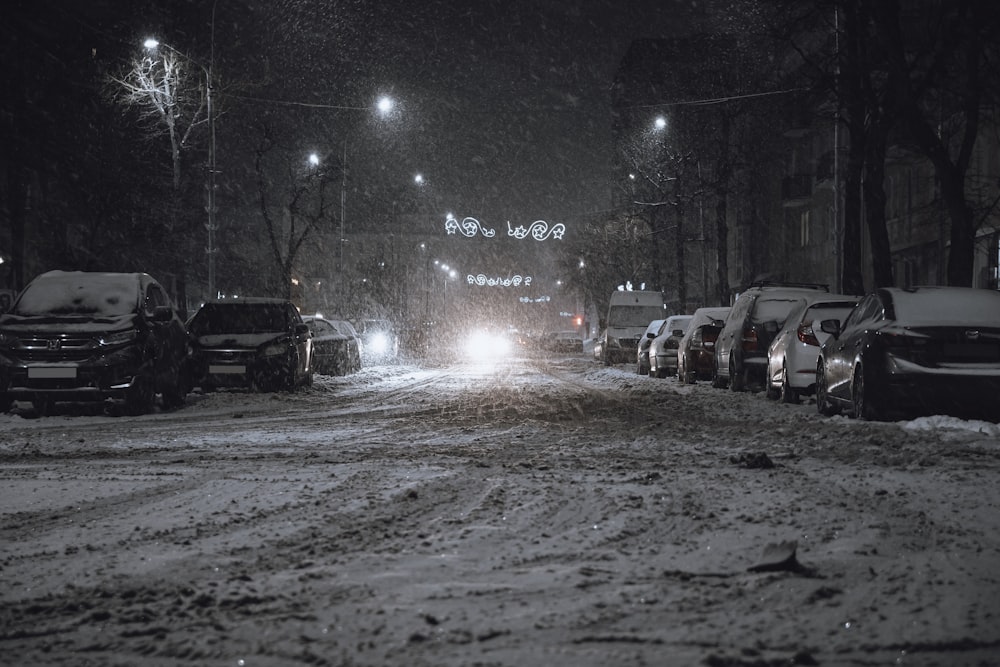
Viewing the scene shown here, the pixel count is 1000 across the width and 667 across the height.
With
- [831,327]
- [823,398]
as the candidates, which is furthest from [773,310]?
[831,327]

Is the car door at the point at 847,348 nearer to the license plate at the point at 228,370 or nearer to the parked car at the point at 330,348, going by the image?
the license plate at the point at 228,370

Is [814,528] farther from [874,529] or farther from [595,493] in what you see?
[595,493]

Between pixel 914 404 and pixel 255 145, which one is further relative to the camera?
pixel 255 145

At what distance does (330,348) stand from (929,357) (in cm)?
1645

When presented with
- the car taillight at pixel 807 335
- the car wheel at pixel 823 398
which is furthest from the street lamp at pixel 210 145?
the car wheel at pixel 823 398

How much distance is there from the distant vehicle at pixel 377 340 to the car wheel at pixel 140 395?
23.9 m

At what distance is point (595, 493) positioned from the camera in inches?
285

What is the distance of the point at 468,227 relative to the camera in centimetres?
5047

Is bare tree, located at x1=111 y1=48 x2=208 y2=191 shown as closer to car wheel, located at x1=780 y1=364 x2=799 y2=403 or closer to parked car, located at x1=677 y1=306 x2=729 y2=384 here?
parked car, located at x1=677 y1=306 x2=729 y2=384

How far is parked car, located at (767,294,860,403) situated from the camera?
51.0 ft

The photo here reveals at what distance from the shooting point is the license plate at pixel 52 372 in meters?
13.9

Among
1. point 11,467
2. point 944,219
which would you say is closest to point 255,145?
point 944,219

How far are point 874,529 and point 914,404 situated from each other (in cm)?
597

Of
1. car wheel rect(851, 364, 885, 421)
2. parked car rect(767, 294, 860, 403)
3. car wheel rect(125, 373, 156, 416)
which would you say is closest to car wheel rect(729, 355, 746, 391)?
parked car rect(767, 294, 860, 403)
